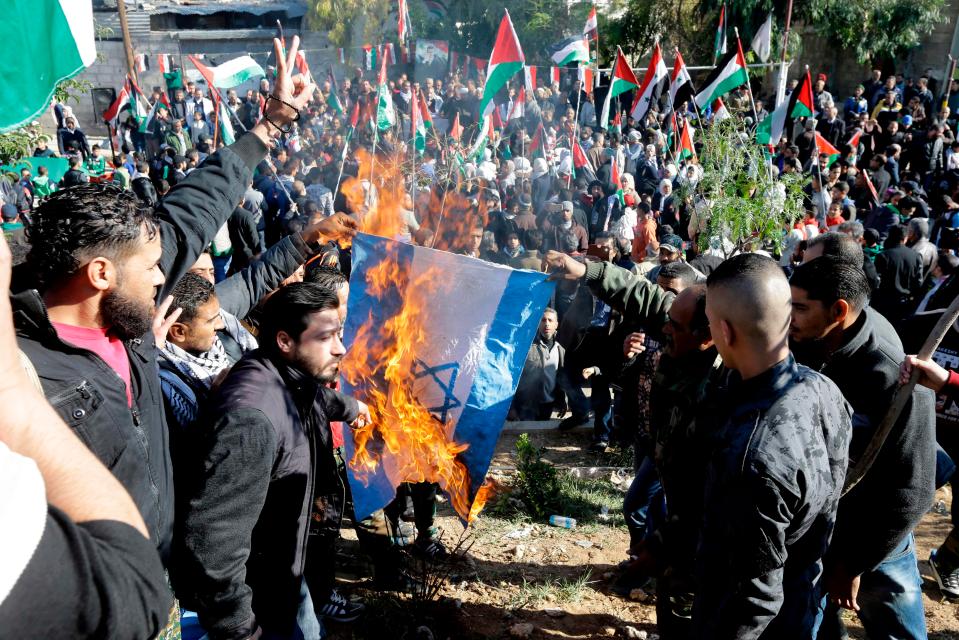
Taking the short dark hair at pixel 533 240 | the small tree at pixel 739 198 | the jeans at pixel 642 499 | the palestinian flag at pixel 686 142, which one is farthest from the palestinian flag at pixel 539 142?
the jeans at pixel 642 499

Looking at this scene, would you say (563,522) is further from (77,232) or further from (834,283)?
(77,232)

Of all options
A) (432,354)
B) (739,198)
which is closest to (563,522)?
(432,354)

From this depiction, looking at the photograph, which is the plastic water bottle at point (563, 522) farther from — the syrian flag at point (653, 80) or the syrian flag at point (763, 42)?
the syrian flag at point (763, 42)

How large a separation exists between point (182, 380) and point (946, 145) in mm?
20164

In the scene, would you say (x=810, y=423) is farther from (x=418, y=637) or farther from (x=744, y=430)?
(x=418, y=637)

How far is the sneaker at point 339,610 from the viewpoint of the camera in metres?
4.07

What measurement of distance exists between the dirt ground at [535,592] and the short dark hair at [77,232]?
2.67 meters

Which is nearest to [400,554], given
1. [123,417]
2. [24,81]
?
[123,417]

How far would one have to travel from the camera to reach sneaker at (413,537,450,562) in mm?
4727

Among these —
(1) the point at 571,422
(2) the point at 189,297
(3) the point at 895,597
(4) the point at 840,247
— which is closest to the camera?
(3) the point at 895,597

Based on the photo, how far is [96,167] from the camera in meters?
18.6

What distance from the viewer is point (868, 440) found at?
9.82 feet

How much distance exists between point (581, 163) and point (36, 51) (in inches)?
517

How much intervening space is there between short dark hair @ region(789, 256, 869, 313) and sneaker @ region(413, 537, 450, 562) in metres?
2.85
